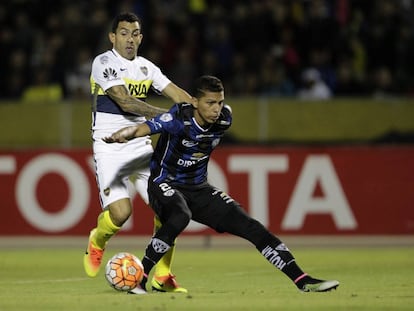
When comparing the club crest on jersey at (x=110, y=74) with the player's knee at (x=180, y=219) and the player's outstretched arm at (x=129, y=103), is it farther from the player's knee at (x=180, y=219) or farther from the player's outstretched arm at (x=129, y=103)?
the player's knee at (x=180, y=219)

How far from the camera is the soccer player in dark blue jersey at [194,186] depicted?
9109 mm

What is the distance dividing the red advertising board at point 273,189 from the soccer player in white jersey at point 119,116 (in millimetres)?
5189

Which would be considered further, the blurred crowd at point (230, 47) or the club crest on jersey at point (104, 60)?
the blurred crowd at point (230, 47)

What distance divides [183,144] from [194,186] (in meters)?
0.39

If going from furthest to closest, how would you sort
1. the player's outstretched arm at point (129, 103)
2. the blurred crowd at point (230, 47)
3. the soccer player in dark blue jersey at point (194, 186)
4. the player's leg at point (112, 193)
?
the blurred crowd at point (230, 47)
the player's leg at point (112, 193)
the player's outstretched arm at point (129, 103)
the soccer player in dark blue jersey at point (194, 186)

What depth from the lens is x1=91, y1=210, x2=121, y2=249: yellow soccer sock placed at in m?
10.3

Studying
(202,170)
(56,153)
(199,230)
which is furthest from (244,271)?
(56,153)

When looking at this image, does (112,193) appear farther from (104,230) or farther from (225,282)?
(225,282)

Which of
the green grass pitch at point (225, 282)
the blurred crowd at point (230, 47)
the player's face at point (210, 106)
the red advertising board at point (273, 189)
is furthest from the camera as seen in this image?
the blurred crowd at point (230, 47)

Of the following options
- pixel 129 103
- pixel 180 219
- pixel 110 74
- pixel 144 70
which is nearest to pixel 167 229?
pixel 180 219

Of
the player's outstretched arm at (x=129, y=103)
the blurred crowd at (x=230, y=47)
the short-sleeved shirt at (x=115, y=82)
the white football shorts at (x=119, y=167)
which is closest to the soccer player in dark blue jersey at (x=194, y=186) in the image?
the player's outstretched arm at (x=129, y=103)

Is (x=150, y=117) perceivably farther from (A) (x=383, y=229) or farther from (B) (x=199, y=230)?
(A) (x=383, y=229)

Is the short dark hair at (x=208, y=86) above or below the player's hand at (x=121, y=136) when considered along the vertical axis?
above

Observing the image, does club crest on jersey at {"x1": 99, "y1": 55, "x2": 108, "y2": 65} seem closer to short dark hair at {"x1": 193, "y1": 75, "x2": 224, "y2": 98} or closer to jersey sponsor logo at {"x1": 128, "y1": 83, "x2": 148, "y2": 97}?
jersey sponsor logo at {"x1": 128, "y1": 83, "x2": 148, "y2": 97}
